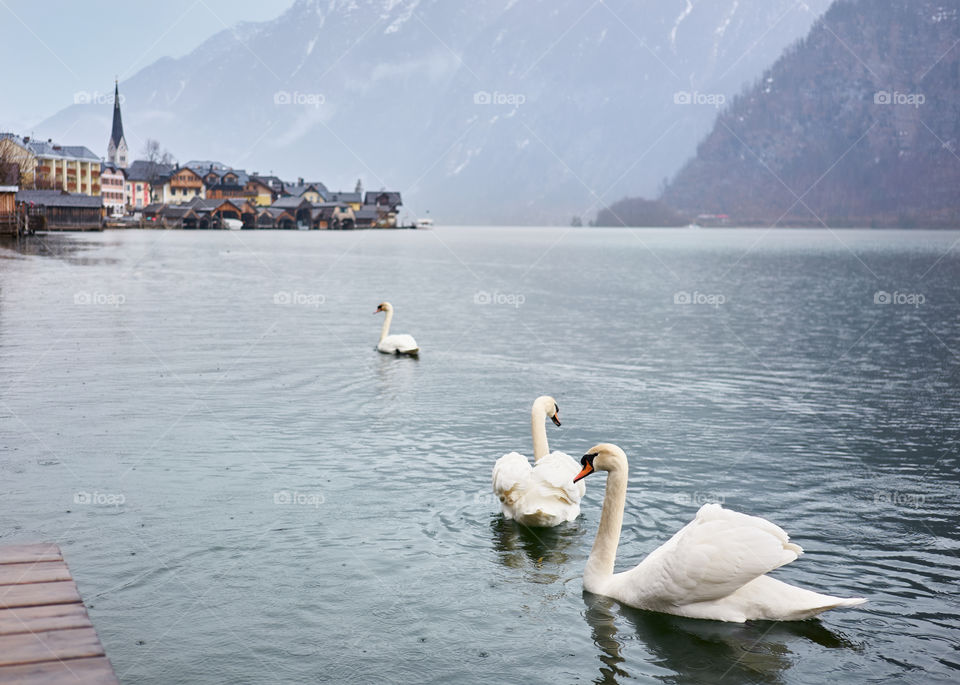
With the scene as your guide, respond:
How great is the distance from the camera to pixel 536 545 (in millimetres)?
13438

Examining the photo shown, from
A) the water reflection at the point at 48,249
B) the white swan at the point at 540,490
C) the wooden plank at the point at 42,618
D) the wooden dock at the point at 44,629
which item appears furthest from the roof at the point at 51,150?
the wooden plank at the point at 42,618

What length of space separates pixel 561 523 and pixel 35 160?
182m

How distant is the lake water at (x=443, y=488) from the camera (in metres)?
10.3

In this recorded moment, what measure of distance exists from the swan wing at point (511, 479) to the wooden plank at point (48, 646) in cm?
711

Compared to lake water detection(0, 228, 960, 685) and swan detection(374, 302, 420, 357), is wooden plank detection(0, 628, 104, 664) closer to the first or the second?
lake water detection(0, 228, 960, 685)

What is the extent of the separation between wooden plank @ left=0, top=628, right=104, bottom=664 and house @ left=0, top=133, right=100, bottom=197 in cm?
15607

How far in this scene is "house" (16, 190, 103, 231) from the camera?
133625 mm

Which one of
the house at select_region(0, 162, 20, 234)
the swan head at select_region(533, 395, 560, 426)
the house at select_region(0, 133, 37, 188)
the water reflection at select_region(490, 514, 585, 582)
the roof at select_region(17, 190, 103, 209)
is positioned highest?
the house at select_region(0, 133, 37, 188)

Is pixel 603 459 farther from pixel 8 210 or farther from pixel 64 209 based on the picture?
pixel 64 209

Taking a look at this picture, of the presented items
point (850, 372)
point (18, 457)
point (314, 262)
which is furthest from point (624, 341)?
point (314, 262)

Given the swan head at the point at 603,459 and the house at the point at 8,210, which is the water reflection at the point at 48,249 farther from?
the swan head at the point at 603,459

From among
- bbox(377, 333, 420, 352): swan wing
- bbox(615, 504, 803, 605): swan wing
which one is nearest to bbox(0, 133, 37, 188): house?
bbox(377, 333, 420, 352): swan wing

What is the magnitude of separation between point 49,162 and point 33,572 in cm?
19441

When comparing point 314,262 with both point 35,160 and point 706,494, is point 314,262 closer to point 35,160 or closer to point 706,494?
point 706,494
